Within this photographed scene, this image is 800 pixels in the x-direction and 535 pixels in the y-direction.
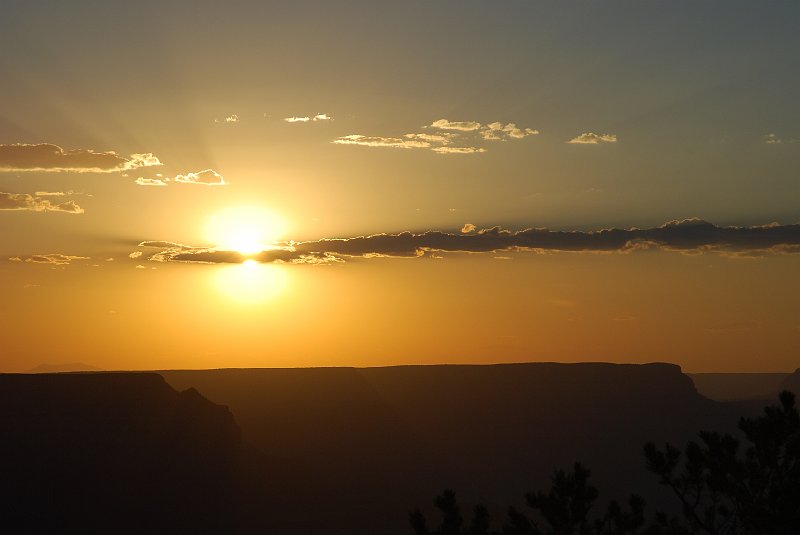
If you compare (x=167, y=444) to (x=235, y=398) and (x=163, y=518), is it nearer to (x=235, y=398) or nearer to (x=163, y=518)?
(x=163, y=518)

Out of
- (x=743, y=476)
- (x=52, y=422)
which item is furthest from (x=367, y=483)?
(x=743, y=476)

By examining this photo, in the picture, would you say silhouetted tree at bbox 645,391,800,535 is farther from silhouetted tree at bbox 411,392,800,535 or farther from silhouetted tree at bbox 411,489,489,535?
silhouetted tree at bbox 411,489,489,535

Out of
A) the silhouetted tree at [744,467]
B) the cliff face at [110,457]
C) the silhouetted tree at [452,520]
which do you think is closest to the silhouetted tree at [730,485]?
the silhouetted tree at [744,467]

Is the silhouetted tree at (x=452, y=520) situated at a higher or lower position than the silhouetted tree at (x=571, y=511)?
lower

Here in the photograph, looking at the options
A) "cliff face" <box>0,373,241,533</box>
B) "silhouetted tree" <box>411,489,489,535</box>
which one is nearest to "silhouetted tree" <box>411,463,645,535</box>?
"silhouetted tree" <box>411,489,489,535</box>

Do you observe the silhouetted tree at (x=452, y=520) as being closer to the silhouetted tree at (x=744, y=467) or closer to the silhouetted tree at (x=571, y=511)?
the silhouetted tree at (x=571, y=511)

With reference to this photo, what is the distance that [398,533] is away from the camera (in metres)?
128

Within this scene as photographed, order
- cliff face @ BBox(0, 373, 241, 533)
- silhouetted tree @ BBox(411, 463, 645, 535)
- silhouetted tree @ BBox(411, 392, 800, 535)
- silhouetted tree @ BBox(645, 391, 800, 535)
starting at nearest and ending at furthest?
1. silhouetted tree @ BBox(411, 392, 800, 535)
2. silhouetted tree @ BBox(645, 391, 800, 535)
3. silhouetted tree @ BBox(411, 463, 645, 535)
4. cliff face @ BBox(0, 373, 241, 533)

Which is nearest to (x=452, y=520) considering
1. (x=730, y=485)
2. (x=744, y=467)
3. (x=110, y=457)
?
(x=730, y=485)

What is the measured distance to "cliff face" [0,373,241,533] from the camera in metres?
114

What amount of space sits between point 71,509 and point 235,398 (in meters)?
78.5

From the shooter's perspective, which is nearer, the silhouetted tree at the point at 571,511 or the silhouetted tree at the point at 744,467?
the silhouetted tree at the point at 744,467

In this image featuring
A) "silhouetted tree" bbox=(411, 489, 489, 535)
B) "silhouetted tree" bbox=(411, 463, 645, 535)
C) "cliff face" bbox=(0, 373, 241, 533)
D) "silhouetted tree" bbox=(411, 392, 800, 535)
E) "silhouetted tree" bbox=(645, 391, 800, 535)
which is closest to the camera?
"silhouetted tree" bbox=(411, 392, 800, 535)

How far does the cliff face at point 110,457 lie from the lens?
113562 mm
